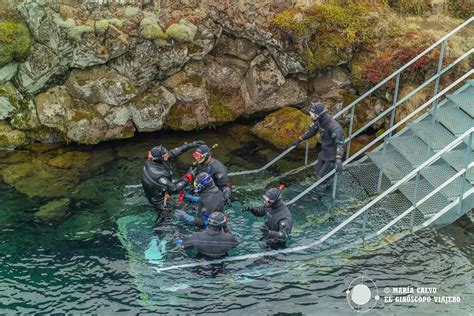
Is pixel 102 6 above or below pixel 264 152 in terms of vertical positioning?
above

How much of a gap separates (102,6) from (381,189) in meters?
9.82

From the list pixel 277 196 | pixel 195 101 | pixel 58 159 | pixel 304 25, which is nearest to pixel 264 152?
pixel 195 101

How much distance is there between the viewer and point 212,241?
37.1 feet

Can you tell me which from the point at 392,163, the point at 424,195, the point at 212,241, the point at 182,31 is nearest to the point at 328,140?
the point at 392,163

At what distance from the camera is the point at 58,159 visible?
16484 millimetres

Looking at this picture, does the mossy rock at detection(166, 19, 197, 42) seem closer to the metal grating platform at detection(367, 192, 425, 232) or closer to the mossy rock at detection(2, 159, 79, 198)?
the mossy rock at detection(2, 159, 79, 198)

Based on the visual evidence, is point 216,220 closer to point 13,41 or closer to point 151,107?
point 151,107

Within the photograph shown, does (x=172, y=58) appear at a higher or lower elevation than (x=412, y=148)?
higher

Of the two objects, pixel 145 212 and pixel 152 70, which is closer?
pixel 145 212

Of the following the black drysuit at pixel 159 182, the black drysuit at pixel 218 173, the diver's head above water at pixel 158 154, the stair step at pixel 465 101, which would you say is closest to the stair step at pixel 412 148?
the stair step at pixel 465 101

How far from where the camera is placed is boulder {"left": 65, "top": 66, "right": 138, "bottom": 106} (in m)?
16.3

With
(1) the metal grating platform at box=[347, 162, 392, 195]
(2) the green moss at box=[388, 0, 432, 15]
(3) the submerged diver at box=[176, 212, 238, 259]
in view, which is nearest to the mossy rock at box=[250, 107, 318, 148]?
(1) the metal grating platform at box=[347, 162, 392, 195]

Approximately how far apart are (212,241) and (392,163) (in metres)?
5.88

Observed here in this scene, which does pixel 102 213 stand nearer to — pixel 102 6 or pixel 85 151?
pixel 85 151
